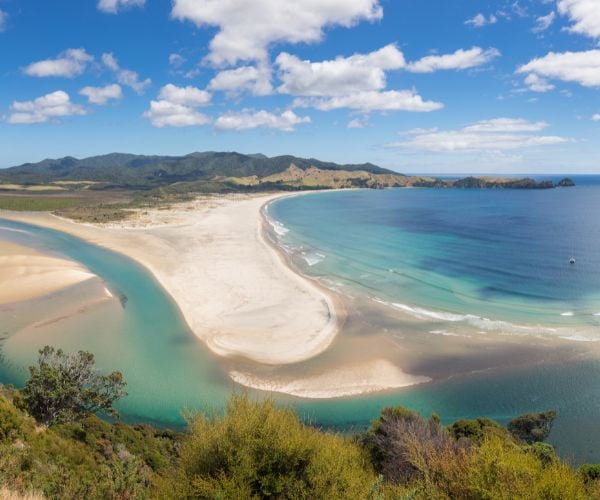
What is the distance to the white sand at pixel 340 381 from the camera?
2555 centimetres

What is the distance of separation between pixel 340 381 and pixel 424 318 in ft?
42.8

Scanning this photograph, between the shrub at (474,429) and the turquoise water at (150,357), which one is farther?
the turquoise water at (150,357)

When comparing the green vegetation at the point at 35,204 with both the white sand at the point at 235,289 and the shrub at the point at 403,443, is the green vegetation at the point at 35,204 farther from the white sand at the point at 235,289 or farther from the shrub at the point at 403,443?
the shrub at the point at 403,443

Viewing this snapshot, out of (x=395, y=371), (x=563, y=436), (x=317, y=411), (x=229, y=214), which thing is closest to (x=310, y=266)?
(x=395, y=371)

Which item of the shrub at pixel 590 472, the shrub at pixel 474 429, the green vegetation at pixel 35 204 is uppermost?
the green vegetation at pixel 35 204

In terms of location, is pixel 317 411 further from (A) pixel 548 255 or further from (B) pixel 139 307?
(A) pixel 548 255

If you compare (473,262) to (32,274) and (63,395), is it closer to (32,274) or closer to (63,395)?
(63,395)

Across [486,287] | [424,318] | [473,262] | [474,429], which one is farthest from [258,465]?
[473,262]

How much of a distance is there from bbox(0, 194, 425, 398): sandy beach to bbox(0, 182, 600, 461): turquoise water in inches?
58.7

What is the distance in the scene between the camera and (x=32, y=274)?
164ft

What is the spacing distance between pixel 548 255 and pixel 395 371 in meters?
45.7

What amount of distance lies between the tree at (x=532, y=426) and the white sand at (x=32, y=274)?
4430 centimetres

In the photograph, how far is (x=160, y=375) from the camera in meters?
27.7

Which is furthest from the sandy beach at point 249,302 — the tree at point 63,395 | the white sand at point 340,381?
the tree at point 63,395
